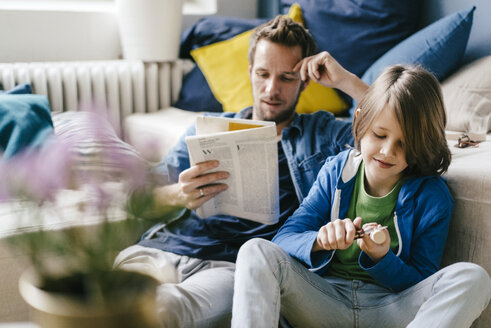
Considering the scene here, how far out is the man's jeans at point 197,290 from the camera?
3.14 ft

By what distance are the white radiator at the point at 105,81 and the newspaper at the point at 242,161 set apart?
0.99 meters

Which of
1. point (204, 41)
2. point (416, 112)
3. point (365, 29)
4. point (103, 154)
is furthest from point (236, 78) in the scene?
point (103, 154)

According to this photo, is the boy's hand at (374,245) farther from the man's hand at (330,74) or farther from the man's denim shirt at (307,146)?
the man's hand at (330,74)

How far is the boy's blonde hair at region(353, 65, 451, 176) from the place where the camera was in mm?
971

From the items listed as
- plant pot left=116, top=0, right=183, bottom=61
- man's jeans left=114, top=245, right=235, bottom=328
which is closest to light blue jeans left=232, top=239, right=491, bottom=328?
man's jeans left=114, top=245, right=235, bottom=328

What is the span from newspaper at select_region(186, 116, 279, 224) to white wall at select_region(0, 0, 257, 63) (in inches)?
52.6

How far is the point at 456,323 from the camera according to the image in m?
0.82

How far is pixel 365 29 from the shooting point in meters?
1.92

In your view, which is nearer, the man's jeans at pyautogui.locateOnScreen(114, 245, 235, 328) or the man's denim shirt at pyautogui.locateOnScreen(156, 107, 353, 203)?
the man's jeans at pyautogui.locateOnScreen(114, 245, 235, 328)

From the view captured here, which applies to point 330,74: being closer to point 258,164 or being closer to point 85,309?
point 258,164

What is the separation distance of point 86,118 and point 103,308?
0.18m

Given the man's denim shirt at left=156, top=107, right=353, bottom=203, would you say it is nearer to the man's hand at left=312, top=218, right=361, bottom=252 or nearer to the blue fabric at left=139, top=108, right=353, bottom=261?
the blue fabric at left=139, top=108, right=353, bottom=261

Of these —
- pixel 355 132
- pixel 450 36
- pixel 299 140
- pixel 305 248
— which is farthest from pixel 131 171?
pixel 450 36

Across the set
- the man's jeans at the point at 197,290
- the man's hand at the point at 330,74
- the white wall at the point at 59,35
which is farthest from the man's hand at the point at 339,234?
the white wall at the point at 59,35
